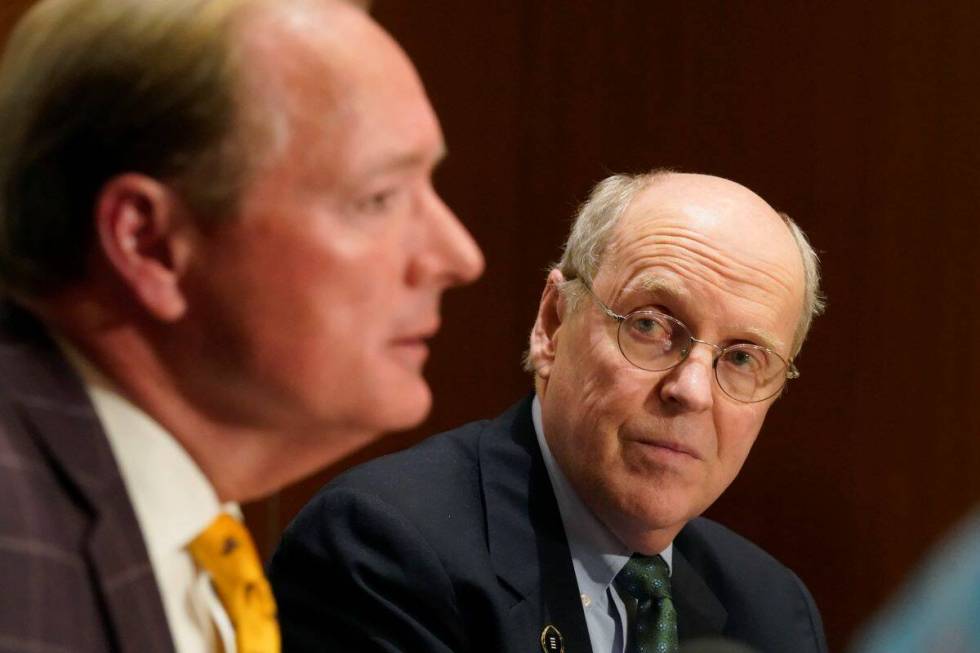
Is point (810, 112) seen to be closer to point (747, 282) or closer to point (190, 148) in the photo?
point (747, 282)

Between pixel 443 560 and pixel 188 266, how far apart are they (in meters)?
0.83

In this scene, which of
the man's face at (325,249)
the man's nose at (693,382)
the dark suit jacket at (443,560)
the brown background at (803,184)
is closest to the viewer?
the man's face at (325,249)

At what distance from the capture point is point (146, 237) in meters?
1.24

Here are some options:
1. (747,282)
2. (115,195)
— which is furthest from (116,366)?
(747,282)

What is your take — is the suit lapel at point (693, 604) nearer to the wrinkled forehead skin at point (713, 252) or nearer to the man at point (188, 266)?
the wrinkled forehead skin at point (713, 252)

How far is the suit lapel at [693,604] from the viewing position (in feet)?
7.16

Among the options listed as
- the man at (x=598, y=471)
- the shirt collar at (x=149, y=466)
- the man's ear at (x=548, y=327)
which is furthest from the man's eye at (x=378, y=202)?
the man's ear at (x=548, y=327)

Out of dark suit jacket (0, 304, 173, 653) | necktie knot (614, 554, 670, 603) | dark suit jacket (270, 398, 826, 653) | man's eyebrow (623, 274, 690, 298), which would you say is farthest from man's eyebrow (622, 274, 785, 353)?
dark suit jacket (0, 304, 173, 653)

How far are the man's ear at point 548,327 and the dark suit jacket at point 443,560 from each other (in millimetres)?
68

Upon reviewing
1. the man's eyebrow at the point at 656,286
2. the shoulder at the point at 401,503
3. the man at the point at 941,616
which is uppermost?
the man at the point at 941,616

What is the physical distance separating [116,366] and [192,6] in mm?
322

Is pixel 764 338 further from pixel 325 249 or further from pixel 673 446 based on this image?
pixel 325 249

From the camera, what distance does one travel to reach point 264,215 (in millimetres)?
1232

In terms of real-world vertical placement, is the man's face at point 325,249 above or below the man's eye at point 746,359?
above
